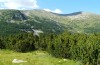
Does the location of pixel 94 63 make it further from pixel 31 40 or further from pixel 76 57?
pixel 31 40

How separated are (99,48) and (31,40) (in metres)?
60.2

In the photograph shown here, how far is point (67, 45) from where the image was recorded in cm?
8875

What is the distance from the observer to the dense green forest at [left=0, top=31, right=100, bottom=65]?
218 ft

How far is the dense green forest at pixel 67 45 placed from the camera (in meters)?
66.6

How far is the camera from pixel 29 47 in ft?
390

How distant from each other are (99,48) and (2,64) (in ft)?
87.9

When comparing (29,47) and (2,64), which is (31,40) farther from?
(2,64)

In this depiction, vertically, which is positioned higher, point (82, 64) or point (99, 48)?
point (99, 48)

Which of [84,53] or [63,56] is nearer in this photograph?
[84,53]

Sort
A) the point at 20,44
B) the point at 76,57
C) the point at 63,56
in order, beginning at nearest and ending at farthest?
1. the point at 76,57
2. the point at 63,56
3. the point at 20,44

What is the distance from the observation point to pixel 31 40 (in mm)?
122250

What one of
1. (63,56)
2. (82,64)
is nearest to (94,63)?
(82,64)

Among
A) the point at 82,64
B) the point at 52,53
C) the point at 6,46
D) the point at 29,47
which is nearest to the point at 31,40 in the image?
the point at 29,47

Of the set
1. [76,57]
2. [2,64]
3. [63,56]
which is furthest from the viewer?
[63,56]
